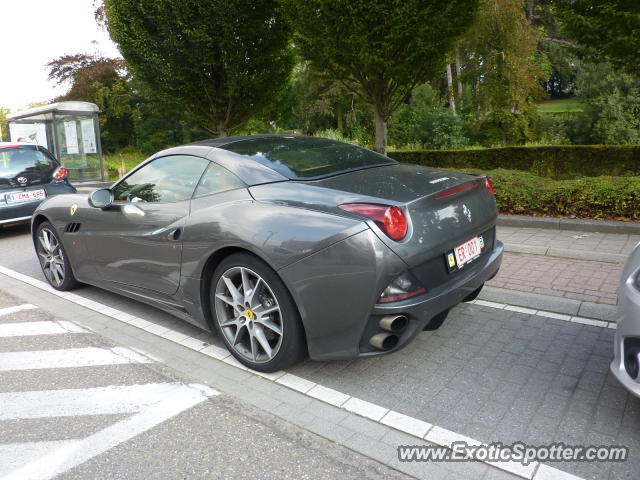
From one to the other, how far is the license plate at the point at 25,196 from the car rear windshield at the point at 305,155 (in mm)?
6287

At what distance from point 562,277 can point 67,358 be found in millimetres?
4395

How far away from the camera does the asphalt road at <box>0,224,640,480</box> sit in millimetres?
2598

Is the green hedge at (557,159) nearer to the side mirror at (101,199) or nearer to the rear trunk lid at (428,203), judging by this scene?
the rear trunk lid at (428,203)

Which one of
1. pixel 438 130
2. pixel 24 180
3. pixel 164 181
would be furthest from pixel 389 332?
pixel 438 130

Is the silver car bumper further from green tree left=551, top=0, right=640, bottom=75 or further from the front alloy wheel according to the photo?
green tree left=551, top=0, right=640, bottom=75

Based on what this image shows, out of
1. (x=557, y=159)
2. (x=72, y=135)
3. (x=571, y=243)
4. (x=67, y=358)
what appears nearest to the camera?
(x=67, y=358)

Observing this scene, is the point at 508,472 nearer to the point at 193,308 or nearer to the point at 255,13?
the point at 193,308

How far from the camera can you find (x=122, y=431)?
278 cm

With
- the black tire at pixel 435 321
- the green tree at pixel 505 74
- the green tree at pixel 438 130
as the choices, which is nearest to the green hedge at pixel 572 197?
the black tire at pixel 435 321

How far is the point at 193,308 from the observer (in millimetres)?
3656

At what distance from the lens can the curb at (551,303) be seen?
407 cm

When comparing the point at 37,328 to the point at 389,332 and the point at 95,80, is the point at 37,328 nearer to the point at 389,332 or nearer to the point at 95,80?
the point at 389,332

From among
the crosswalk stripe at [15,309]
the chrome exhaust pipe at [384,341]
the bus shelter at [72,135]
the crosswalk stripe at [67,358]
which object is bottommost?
the crosswalk stripe at [67,358]

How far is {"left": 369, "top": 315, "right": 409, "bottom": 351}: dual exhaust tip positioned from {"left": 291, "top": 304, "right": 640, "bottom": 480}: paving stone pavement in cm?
35
